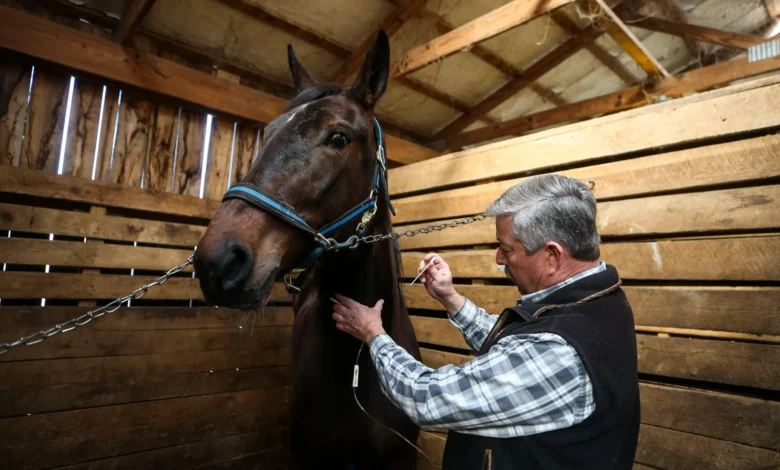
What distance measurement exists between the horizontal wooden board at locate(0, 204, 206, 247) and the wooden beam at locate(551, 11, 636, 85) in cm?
471

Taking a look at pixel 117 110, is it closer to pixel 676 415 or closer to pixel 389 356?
pixel 389 356

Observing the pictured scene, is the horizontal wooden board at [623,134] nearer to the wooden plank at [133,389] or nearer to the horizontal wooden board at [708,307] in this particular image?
the horizontal wooden board at [708,307]

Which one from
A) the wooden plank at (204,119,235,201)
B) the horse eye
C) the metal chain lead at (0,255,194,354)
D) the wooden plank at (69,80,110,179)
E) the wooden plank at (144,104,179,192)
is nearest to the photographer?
the metal chain lead at (0,255,194,354)

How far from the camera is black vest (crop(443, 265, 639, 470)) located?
1.07m

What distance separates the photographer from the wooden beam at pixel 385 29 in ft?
13.6

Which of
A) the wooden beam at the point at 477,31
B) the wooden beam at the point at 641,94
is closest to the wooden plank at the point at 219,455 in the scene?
the wooden beam at the point at 477,31

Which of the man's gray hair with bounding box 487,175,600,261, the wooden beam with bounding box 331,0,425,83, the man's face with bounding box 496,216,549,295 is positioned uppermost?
the wooden beam with bounding box 331,0,425,83

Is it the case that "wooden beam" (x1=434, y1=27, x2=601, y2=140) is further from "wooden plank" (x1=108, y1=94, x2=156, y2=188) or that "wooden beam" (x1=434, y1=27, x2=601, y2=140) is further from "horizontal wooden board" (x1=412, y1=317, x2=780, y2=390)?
"horizontal wooden board" (x1=412, y1=317, x2=780, y2=390)

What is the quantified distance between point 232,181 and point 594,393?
3.90 metres

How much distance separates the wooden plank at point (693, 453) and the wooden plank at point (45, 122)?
4490 millimetres

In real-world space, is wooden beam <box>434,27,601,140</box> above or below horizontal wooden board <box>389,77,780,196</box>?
above

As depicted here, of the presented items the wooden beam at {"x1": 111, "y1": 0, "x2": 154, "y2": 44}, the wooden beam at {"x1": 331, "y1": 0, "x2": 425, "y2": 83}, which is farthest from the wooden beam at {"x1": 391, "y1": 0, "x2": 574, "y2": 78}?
the wooden beam at {"x1": 111, "y1": 0, "x2": 154, "y2": 44}

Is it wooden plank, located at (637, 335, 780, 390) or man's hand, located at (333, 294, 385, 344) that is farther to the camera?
wooden plank, located at (637, 335, 780, 390)

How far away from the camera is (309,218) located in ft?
4.97
